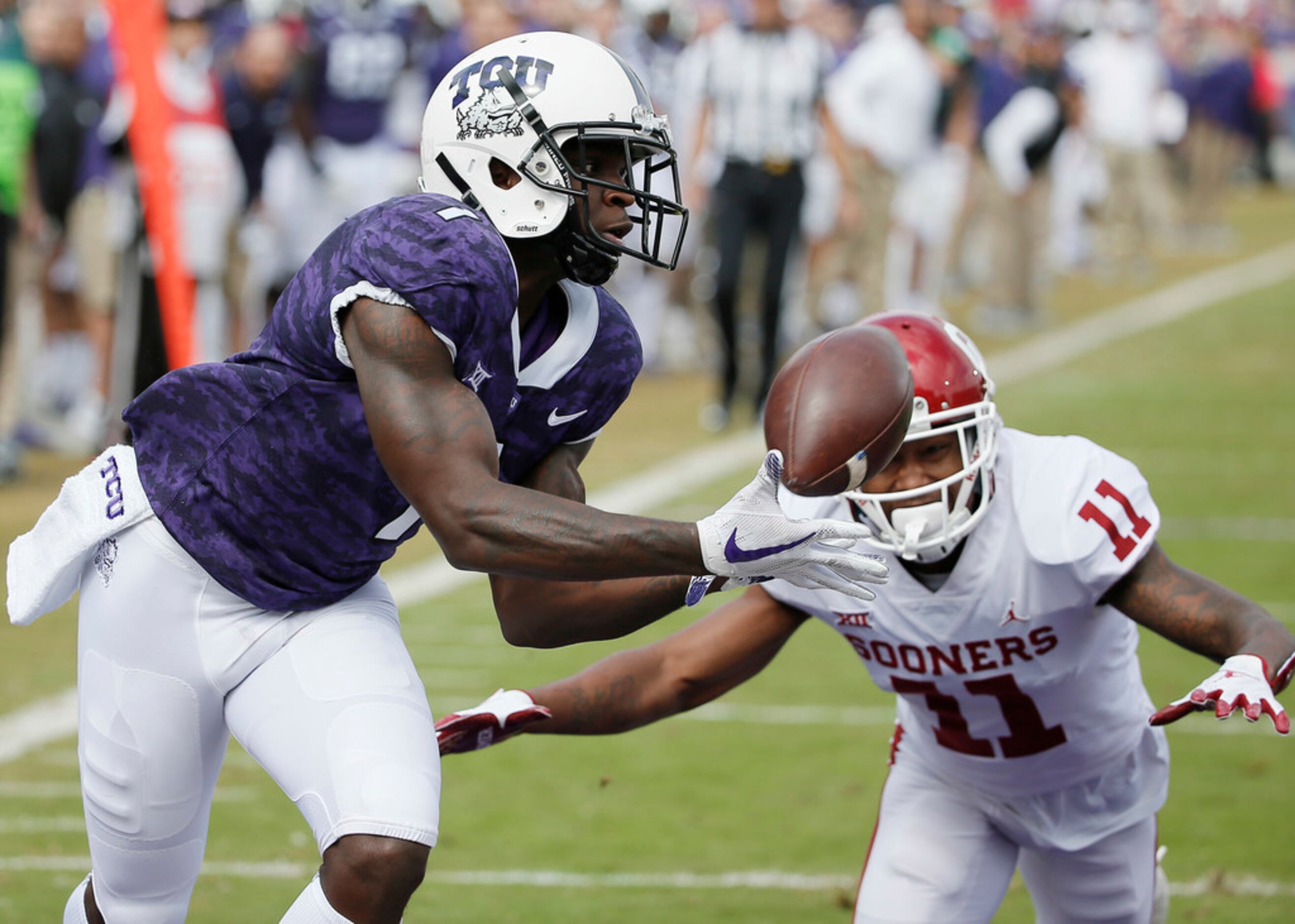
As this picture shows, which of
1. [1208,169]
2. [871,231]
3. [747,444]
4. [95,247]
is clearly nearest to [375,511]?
[747,444]

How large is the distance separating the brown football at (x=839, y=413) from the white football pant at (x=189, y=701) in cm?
Result: 69

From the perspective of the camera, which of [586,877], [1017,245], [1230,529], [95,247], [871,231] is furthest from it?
[1017,245]

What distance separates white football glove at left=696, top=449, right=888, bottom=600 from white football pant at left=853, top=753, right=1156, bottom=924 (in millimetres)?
893

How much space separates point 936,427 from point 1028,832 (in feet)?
2.56

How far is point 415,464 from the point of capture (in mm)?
2719

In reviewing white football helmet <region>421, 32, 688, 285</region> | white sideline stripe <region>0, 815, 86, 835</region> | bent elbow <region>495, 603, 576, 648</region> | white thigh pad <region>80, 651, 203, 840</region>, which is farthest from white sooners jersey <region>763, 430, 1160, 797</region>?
white sideline stripe <region>0, 815, 86, 835</region>

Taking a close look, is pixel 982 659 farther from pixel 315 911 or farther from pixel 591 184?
pixel 315 911

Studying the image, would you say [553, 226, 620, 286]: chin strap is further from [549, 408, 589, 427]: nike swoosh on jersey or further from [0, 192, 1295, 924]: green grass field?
[0, 192, 1295, 924]: green grass field

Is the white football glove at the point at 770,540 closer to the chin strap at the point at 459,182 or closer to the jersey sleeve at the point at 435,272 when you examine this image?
the jersey sleeve at the point at 435,272

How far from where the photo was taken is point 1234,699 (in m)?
2.87

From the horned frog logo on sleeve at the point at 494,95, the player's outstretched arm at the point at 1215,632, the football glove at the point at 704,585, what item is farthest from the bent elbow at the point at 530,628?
the player's outstretched arm at the point at 1215,632

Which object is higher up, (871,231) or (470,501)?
(470,501)

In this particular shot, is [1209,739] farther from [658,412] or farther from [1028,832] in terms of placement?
[658,412]

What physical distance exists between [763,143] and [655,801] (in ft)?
18.9
